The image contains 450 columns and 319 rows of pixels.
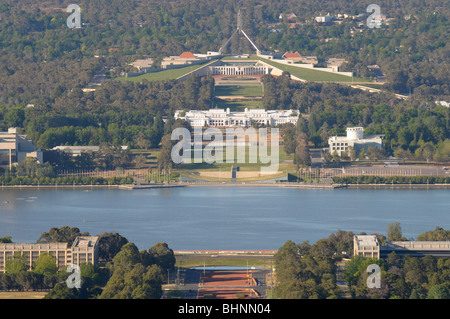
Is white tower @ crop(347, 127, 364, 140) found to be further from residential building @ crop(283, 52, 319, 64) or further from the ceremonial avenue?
residential building @ crop(283, 52, 319, 64)

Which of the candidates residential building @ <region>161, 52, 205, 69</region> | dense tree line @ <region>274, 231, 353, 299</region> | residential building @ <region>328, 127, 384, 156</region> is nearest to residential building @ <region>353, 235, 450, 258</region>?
dense tree line @ <region>274, 231, 353, 299</region>

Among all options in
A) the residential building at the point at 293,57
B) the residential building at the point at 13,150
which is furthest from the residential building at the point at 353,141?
the residential building at the point at 293,57

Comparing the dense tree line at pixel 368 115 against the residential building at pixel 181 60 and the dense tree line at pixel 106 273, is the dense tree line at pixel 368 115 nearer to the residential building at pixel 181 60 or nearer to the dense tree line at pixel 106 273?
the residential building at pixel 181 60

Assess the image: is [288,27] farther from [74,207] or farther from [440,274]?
[440,274]

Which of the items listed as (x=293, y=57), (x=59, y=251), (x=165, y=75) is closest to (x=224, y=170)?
(x=59, y=251)

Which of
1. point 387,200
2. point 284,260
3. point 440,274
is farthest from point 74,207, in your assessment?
point 440,274
